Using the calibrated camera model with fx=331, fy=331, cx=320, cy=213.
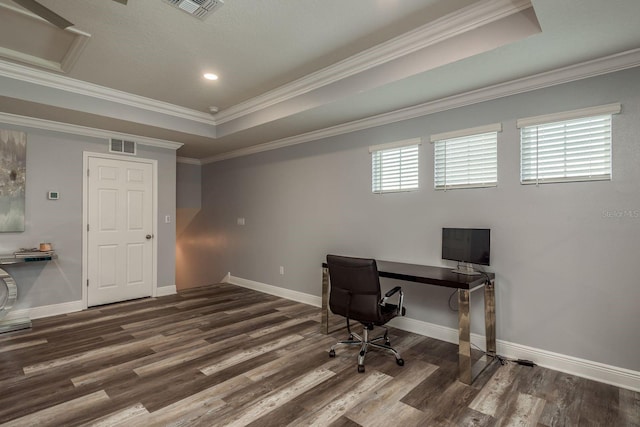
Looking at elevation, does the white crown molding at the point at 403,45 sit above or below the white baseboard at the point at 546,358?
above

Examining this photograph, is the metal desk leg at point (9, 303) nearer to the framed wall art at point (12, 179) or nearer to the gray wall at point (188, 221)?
the framed wall art at point (12, 179)

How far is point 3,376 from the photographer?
2691 mm

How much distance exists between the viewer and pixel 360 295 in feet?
9.63

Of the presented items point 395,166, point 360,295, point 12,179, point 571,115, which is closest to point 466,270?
point 360,295

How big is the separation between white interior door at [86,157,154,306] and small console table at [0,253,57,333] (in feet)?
2.57

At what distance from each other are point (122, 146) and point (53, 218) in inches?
52.4

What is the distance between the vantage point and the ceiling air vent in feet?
7.52

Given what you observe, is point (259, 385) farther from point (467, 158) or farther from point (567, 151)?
point (567, 151)

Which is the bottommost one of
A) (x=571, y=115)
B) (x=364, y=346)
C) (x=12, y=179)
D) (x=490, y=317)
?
(x=364, y=346)

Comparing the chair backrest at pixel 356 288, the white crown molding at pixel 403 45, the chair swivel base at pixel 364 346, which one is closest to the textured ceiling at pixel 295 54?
the white crown molding at pixel 403 45

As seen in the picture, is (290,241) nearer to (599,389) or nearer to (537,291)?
(537,291)

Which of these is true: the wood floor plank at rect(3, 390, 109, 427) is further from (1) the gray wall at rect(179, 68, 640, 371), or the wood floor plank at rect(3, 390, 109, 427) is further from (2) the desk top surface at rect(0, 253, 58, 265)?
(1) the gray wall at rect(179, 68, 640, 371)

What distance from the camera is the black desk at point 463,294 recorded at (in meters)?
2.66

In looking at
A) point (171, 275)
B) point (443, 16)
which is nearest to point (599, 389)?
point (443, 16)
